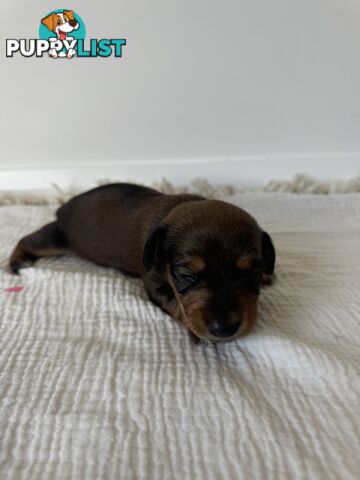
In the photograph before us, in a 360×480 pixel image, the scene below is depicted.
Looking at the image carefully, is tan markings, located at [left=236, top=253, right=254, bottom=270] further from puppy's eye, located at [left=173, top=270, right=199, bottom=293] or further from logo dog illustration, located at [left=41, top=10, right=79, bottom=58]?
logo dog illustration, located at [left=41, top=10, right=79, bottom=58]

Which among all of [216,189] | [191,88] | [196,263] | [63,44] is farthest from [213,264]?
[63,44]

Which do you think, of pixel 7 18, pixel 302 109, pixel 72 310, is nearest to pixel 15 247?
pixel 72 310

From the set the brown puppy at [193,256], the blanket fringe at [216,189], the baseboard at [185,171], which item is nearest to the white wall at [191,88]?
the baseboard at [185,171]

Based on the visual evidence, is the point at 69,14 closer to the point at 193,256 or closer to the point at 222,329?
the point at 193,256

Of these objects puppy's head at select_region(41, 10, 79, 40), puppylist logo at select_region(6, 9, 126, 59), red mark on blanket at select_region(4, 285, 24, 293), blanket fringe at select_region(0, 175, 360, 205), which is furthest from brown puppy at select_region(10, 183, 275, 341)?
puppy's head at select_region(41, 10, 79, 40)

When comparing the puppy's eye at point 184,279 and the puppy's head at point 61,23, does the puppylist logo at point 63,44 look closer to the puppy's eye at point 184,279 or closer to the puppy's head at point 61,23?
the puppy's head at point 61,23
